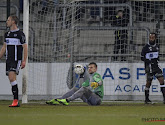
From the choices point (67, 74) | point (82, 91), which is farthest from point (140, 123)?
point (67, 74)

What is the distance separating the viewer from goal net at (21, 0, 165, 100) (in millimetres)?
13047

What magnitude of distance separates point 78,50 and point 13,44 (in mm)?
4837

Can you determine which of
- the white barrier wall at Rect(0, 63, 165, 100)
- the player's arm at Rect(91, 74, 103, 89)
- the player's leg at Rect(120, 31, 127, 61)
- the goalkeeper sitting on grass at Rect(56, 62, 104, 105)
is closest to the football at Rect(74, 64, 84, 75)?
the goalkeeper sitting on grass at Rect(56, 62, 104, 105)

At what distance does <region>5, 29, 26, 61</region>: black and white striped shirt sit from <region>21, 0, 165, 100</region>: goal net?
3.65 meters

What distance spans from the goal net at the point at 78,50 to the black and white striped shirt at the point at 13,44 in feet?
12.0

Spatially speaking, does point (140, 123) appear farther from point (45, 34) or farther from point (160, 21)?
point (160, 21)

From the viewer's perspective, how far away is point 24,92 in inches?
430

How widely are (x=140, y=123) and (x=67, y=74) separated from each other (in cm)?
743

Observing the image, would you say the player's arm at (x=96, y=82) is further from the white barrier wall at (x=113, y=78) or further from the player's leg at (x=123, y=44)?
the player's leg at (x=123, y=44)

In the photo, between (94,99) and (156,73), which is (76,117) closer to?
(94,99)

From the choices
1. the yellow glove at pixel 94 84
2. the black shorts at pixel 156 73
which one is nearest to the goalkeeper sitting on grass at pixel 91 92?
the yellow glove at pixel 94 84

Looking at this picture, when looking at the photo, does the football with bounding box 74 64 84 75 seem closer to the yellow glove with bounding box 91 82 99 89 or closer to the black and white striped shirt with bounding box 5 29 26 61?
the yellow glove with bounding box 91 82 99 89

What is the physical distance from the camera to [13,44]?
9.12 m

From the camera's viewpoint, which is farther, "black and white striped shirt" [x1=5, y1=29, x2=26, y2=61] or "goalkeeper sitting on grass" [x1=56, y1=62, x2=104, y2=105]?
"goalkeeper sitting on grass" [x1=56, y1=62, x2=104, y2=105]
